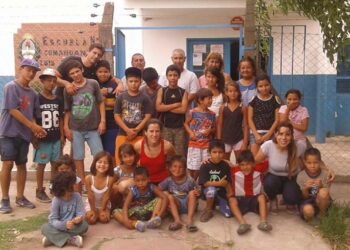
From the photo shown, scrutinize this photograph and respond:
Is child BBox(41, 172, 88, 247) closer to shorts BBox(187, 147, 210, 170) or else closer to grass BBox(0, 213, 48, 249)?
grass BBox(0, 213, 48, 249)

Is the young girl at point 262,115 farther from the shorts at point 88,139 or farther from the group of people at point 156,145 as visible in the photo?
the shorts at point 88,139

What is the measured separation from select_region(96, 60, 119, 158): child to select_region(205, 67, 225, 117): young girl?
1.05 meters

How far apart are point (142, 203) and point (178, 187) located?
38 centimetres

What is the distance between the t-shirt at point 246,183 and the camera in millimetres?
4430

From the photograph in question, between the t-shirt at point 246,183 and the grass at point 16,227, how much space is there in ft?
6.05

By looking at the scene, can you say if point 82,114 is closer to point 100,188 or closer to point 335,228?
point 100,188

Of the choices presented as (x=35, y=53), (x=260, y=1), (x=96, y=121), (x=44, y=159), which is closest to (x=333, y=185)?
(x=260, y=1)

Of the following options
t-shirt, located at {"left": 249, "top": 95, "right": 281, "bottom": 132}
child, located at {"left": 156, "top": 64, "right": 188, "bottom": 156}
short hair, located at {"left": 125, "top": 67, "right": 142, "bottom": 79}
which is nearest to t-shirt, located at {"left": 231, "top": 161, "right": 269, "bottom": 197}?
t-shirt, located at {"left": 249, "top": 95, "right": 281, "bottom": 132}

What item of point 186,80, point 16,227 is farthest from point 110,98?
point 16,227

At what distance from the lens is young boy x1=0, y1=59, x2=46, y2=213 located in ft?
15.1

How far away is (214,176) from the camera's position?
14.5 ft

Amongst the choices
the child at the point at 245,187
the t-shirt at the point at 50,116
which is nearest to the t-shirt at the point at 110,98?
the t-shirt at the point at 50,116

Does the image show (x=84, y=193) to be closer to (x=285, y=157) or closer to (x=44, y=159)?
(x=44, y=159)

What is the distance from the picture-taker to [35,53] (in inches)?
378
